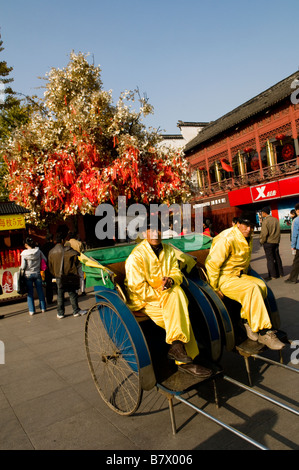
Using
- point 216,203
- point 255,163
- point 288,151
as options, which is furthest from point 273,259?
point 216,203

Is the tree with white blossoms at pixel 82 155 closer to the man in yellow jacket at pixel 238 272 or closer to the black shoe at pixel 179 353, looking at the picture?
the man in yellow jacket at pixel 238 272

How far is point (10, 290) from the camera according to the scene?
8883 mm

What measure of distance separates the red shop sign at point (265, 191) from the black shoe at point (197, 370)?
20.6 m

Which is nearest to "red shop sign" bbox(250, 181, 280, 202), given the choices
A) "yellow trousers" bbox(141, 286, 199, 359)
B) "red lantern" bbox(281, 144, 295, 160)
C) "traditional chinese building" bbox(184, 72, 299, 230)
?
"traditional chinese building" bbox(184, 72, 299, 230)

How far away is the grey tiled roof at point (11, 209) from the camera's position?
8.92 metres

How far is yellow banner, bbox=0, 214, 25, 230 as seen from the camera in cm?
885

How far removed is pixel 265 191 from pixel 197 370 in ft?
70.9

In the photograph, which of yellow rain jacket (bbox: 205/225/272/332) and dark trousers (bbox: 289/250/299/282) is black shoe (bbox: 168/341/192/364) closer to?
yellow rain jacket (bbox: 205/225/272/332)

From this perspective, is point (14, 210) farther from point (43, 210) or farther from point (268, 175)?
point (268, 175)

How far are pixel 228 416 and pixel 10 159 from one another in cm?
878

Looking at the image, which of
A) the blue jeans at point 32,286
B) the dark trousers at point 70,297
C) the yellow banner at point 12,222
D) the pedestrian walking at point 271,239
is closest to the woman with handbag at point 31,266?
the blue jeans at point 32,286

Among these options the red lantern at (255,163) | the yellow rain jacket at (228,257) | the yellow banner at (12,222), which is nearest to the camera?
the yellow rain jacket at (228,257)

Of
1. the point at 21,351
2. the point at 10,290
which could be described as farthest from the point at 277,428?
the point at 10,290

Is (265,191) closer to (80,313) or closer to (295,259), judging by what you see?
(295,259)
